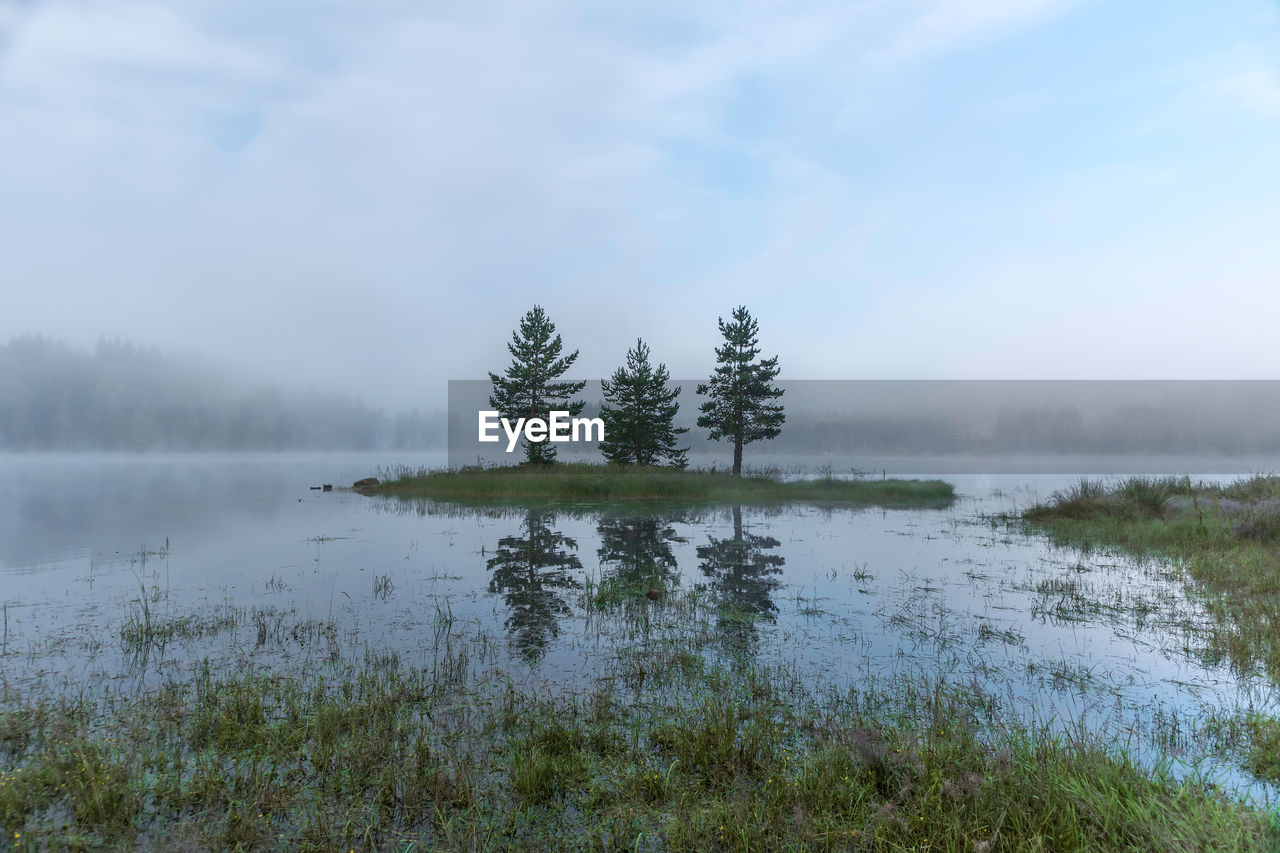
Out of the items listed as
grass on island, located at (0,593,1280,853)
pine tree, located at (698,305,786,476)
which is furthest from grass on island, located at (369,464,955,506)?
grass on island, located at (0,593,1280,853)

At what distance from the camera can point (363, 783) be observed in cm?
438

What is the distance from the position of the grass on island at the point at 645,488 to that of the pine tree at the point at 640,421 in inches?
407

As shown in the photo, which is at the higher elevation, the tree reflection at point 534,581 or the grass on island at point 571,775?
the grass on island at point 571,775

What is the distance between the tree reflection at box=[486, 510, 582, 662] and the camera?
28.3 feet

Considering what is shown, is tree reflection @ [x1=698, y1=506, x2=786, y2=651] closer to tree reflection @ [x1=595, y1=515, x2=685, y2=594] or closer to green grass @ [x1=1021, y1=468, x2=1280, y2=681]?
tree reflection @ [x1=595, y1=515, x2=685, y2=594]

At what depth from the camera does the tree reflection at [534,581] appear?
28.3ft

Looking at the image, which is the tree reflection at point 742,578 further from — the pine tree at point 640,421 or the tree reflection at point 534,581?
the pine tree at point 640,421

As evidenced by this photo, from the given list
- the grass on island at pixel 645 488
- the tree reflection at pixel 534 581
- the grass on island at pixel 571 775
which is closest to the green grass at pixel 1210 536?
the grass on island at pixel 571 775

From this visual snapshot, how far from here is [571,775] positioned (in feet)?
14.8

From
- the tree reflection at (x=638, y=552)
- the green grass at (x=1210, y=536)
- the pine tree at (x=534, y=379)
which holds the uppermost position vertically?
the pine tree at (x=534, y=379)

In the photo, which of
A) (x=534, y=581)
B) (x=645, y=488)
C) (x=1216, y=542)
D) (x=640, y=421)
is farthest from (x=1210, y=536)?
(x=640, y=421)

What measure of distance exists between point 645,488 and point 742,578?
22.3 m

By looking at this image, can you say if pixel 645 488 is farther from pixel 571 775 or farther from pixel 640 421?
pixel 571 775

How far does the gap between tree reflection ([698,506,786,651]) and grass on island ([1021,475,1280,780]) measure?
223 inches
